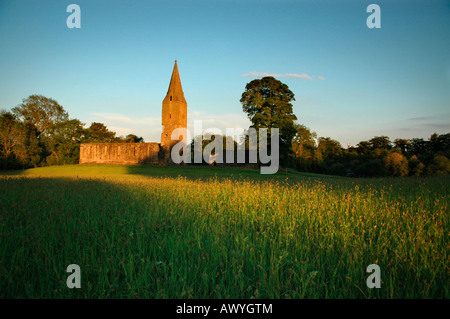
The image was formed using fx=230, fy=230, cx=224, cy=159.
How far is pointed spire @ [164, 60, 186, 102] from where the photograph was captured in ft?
171

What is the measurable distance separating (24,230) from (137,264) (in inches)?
93.7

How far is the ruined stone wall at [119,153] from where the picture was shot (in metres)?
48.0

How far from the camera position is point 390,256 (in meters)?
2.92

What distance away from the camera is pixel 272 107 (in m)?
29.2

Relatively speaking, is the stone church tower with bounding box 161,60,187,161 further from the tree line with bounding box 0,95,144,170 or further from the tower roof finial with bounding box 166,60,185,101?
the tree line with bounding box 0,95,144,170

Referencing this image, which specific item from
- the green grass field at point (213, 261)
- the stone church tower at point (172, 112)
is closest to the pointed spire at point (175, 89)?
the stone church tower at point (172, 112)

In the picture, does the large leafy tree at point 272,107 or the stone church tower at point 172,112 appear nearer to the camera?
the large leafy tree at point 272,107

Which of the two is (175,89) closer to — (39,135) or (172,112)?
(172,112)

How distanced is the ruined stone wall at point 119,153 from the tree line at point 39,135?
582 cm

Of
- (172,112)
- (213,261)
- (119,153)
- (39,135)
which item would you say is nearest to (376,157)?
(172,112)

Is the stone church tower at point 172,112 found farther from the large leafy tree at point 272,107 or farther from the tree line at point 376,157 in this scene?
the tree line at point 376,157

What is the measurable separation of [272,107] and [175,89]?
30545 millimetres
